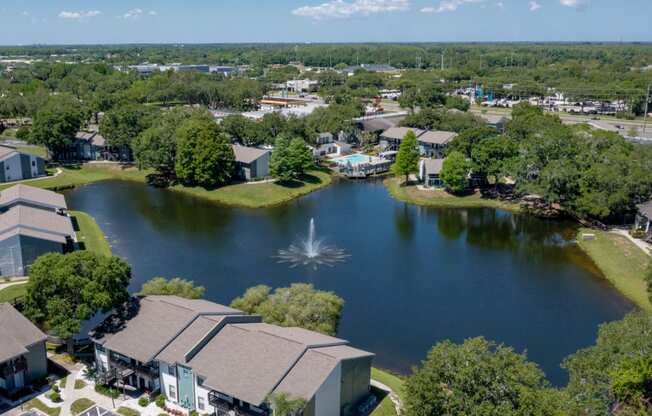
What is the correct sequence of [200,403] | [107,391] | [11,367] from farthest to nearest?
[107,391]
[11,367]
[200,403]

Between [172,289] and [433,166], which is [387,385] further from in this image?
[433,166]

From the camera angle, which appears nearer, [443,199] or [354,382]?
[354,382]

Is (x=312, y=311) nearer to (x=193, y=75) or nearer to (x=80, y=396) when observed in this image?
(x=80, y=396)

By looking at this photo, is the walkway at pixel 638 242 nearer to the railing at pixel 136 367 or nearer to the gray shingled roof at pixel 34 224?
the railing at pixel 136 367

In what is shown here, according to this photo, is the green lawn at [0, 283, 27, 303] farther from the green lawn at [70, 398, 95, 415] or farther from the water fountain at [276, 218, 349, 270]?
the water fountain at [276, 218, 349, 270]

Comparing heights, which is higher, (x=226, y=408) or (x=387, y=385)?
(x=226, y=408)

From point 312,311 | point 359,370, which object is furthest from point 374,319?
point 359,370

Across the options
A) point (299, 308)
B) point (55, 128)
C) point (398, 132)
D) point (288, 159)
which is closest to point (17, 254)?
point (299, 308)
